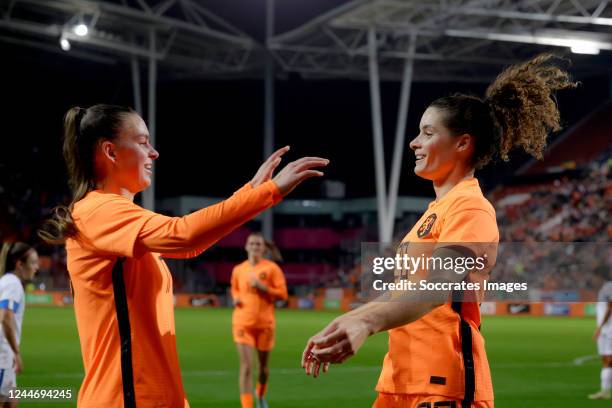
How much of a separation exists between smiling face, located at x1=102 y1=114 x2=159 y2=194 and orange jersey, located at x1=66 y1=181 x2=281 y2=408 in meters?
0.16

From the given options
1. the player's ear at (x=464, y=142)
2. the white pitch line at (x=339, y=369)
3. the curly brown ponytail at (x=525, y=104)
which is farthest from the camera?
the white pitch line at (x=339, y=369)

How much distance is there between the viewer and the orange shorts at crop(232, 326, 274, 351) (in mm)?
10344

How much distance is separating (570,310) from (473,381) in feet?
100

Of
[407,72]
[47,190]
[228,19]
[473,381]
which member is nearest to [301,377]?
[473,381]

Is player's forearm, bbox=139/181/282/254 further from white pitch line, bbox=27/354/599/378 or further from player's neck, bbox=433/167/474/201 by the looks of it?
white pitch line, bbox=27/354/599/378

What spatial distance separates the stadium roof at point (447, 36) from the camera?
87.7 ft

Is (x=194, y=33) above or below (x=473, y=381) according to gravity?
above

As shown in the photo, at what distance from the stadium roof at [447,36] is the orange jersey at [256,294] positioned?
59.3ft

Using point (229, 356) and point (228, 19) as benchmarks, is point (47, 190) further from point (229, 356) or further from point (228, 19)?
point (229, 356)

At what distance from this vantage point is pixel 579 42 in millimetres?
28859

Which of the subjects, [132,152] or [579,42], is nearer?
[132,152]

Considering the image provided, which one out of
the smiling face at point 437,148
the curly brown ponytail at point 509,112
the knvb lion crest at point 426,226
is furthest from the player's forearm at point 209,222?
the curly brown ponytail at point 509,112

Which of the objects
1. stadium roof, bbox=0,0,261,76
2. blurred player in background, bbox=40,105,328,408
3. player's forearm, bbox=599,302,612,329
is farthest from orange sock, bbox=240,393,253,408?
stadium roof, bbox=0,0,261,76

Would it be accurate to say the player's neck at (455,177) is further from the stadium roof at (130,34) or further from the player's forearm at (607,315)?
the stadium roof at (130,34)
